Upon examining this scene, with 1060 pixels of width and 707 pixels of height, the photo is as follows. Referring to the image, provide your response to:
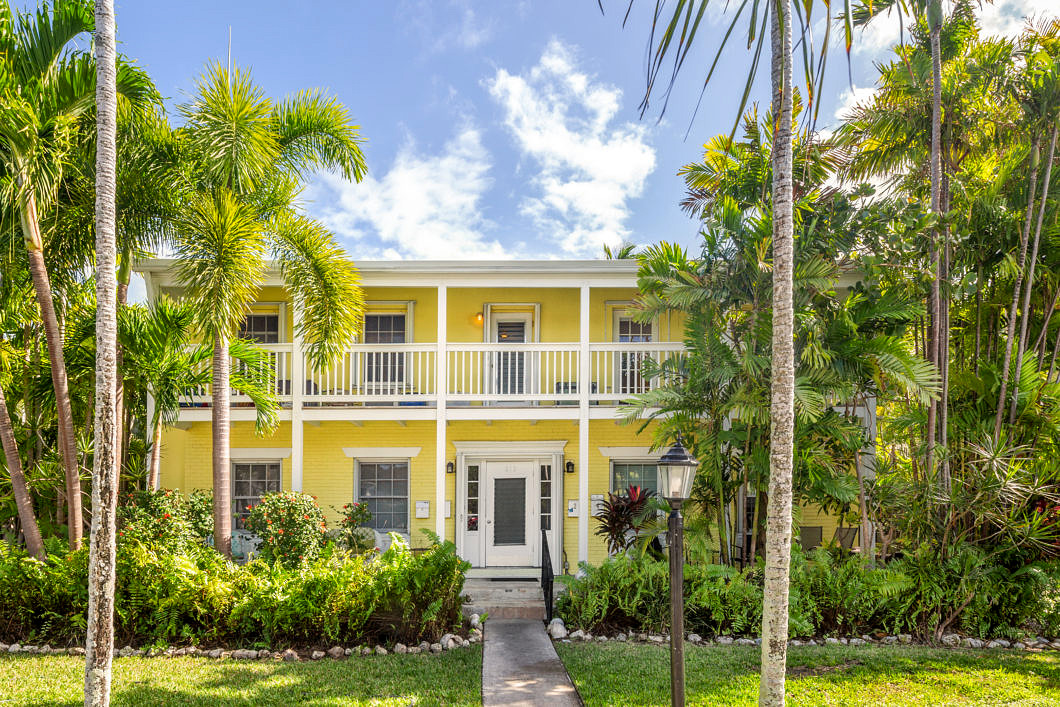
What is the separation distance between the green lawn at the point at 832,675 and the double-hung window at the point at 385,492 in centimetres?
475

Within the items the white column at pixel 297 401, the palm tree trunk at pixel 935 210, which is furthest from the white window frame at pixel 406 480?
the palm tree trunk at pixel 935 210

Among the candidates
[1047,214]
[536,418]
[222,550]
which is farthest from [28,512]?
[1047,214]

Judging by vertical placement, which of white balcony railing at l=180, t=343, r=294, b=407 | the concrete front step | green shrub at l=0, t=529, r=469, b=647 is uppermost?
white balcony railing at l=180, t=343, r=294, b=407

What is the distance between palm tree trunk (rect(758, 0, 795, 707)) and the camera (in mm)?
4203

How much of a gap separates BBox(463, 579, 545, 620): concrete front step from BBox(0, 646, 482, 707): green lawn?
5.22ft

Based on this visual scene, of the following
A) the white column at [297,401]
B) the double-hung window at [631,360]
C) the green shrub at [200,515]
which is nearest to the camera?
the green shrub at [200,515]

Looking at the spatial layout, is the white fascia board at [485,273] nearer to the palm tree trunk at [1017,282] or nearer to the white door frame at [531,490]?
the white door frame at [531,490]

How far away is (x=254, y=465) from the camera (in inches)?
447

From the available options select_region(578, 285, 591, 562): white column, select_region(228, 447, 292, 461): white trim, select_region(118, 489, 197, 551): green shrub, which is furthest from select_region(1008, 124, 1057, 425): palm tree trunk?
select_region(228, 447, 292, 461): white trim

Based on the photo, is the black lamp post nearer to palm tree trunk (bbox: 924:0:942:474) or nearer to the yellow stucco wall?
palm tree trunk (bbox: 924:0:942:474)

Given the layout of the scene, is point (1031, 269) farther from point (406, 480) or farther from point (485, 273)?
point (406, 480)

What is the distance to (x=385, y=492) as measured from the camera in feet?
37.2

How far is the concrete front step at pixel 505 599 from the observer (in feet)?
27.9

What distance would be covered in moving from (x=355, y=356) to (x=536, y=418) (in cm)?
293
